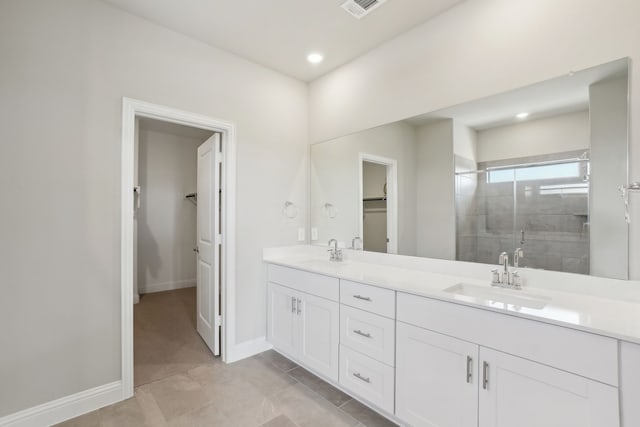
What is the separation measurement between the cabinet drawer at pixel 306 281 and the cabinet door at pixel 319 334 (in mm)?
52

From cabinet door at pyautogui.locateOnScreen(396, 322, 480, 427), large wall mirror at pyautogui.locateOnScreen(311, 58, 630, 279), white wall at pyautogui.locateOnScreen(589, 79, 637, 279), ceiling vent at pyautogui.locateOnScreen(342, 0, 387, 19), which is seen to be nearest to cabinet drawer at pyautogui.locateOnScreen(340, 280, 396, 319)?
cabinet door at pyautogui.locateOnScreen(396, 322, 480, 427)

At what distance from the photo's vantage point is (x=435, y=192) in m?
2.23

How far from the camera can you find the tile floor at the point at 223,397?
1910mm

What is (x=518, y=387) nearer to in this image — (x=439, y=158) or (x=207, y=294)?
(x=439, y=158)

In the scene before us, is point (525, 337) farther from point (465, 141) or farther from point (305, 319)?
point (305, 319)

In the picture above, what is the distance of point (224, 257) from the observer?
2.67 meters

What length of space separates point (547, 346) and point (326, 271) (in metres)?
1.36

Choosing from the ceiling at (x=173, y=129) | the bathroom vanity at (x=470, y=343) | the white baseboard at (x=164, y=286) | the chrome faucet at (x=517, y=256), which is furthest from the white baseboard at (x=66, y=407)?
the ceiling at (x=173, y=129)

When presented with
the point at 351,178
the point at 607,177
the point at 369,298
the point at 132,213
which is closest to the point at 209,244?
the point at 132,213

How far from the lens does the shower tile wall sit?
5.32ft

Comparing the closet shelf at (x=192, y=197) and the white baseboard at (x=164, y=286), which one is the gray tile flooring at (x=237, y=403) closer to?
the white baseboard at (x=164, y=286)

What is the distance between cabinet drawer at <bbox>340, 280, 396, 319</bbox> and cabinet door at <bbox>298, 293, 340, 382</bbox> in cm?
14

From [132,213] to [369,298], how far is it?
Answer: 1.77 meters

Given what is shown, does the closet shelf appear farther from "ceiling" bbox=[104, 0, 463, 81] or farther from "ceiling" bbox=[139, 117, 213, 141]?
"ceiling" bbox=[104, 0, 463, 81]
